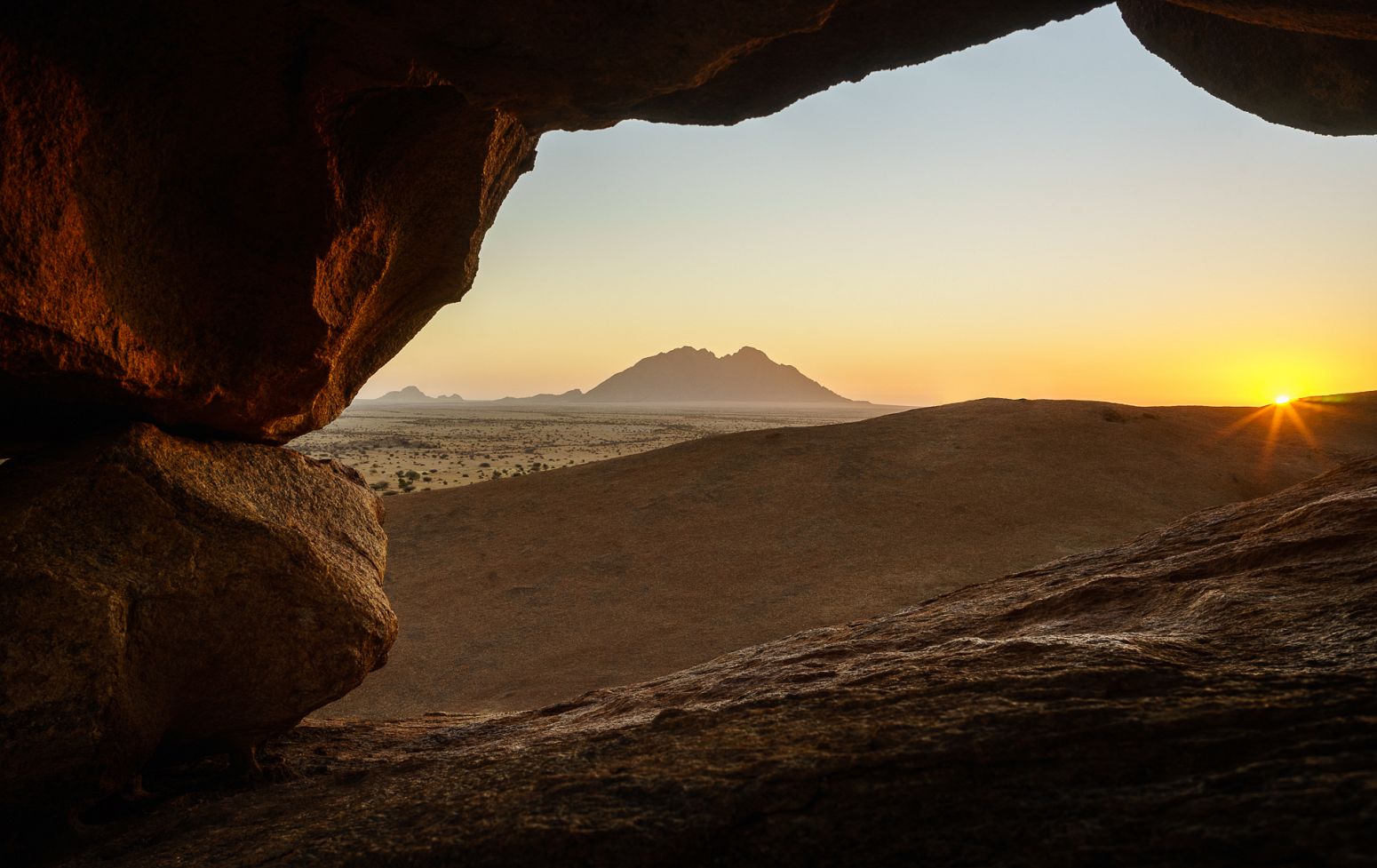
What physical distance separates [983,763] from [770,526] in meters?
16.3

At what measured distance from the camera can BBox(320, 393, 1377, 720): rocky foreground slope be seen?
48.8 feet

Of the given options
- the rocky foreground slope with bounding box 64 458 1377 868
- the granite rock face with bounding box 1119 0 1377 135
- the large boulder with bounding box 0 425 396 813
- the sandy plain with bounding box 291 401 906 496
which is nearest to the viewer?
the rocky foreground slope with bounding box 64 458 1377 868

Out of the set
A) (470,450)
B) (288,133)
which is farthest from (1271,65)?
(470,450)

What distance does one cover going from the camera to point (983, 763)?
145 inches

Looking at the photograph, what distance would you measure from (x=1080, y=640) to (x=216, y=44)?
7.03 m

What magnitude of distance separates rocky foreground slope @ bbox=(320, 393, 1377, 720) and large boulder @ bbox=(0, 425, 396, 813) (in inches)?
229

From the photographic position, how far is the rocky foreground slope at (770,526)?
48.8 ft

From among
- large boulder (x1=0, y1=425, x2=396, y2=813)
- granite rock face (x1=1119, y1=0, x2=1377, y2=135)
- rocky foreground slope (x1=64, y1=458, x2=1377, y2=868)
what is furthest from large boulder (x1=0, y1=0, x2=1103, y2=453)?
rocky foreground slope (x1=64, y1=458, x2=1377, y2=868)

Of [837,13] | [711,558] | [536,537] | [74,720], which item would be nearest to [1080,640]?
[837,13]

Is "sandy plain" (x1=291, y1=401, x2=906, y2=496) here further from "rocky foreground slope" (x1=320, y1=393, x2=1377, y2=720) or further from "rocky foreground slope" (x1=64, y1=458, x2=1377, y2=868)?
"rocky foreground slope" (x1=64, y1=458, x2=1377, y2=868)

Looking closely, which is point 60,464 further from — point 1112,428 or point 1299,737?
point 1112,428

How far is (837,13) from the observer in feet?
22.9

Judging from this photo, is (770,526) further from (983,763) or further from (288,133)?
(983,763)

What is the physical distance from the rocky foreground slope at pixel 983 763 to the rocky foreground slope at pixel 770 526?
7575 mm
